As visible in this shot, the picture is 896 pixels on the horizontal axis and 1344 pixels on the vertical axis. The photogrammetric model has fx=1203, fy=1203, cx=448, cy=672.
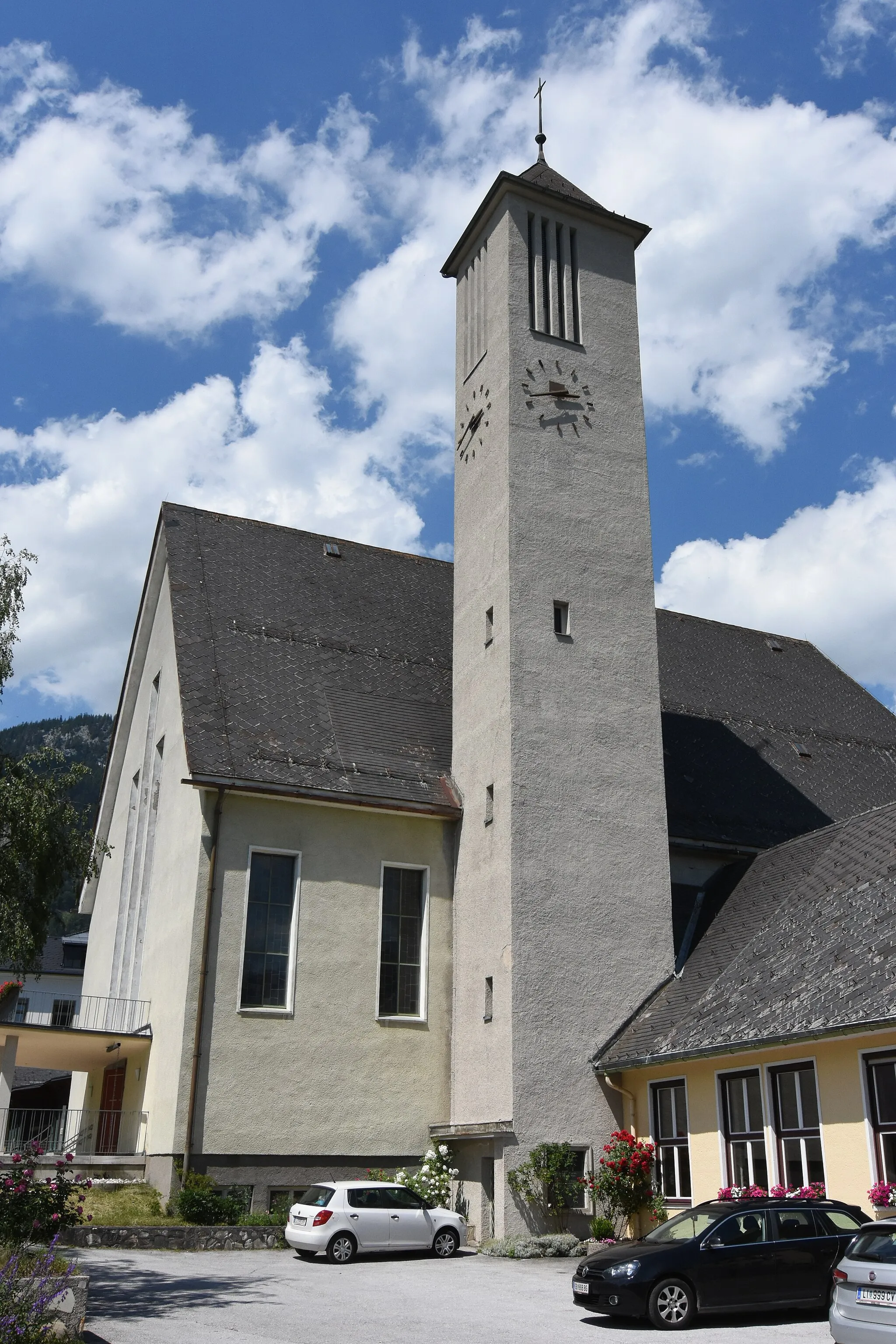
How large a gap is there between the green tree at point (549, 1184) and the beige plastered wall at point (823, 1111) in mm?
2142

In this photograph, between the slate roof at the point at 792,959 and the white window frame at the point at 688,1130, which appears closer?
the slate roof at the point at 792,959

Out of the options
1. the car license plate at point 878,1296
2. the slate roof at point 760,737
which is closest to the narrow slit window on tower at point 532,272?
the slate roof at point 760,737

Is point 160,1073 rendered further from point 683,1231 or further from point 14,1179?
point 683,1231

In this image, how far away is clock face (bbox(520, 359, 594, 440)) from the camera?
24.8m

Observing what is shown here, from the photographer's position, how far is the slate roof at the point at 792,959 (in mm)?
16000

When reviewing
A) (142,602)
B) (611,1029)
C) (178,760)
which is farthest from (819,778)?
(142,602)

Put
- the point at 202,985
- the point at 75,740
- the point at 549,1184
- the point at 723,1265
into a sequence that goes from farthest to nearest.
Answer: the point at 75,740, the point at 202,985, the point at 549,1184, the point at 723,1265

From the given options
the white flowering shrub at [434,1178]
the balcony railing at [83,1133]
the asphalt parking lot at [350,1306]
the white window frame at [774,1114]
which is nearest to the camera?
the asphalt parking lot at [350,1306]

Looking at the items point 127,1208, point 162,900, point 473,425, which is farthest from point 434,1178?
point 473,425

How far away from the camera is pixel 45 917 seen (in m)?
19.8

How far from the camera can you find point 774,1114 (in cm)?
1698

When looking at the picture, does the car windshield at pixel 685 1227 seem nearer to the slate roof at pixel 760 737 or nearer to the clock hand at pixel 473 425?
the slate roof at pixel 760 737

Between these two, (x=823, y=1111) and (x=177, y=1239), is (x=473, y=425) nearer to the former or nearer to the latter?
(x=823, y=1111)

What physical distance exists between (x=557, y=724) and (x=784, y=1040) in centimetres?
804
